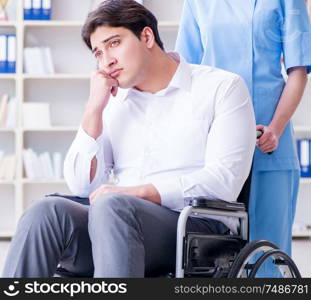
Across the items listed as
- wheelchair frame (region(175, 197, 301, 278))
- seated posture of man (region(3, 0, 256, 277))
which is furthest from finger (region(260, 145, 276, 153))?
wheelchair frame (region(175, 197, 301, 278))

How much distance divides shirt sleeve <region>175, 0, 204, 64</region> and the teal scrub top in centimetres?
6

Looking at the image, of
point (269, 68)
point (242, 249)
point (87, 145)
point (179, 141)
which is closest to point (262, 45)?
point (269, 68)

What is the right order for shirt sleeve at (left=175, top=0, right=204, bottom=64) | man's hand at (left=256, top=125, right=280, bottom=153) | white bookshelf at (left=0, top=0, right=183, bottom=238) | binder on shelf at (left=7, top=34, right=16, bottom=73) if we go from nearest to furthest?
man's hand at (left=256, top=125, right=280, bottom=153) → shirt sleeve at (left=175, top=0, right=204, bottom=64) → binder on shelf at (left=7, top=34, right=16, bottom=73) → white bookshelf at (left=0, top=0, right=183, bottom=238)

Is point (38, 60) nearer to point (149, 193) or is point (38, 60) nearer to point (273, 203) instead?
point (273, 203)

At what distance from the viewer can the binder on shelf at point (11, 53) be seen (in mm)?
5520

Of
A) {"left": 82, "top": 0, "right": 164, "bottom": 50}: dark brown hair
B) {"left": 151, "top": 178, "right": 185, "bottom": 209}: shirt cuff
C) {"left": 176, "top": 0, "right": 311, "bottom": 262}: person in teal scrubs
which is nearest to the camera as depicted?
{"left": 151, "top": 178, "right": 185, "bottom": 209}: shirt cuff

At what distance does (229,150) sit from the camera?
198cm

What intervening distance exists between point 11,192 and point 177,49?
3604 millimetres

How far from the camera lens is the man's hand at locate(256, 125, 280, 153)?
220 centimetres

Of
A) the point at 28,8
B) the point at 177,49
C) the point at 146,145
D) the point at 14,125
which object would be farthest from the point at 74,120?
the point at 146,145

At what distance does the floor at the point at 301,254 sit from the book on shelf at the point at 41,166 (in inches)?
21.0

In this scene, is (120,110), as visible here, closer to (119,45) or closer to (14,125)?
(119,45)

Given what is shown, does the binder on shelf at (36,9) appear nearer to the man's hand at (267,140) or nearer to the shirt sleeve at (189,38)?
the shirt sleeve at (189,38)

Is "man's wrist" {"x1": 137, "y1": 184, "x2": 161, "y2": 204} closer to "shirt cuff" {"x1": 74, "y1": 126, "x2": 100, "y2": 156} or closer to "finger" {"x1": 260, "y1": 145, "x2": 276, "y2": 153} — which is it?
"shirt cuff" {"x1": 74, "y1": 126, "x2": 100, "y2": 156}
